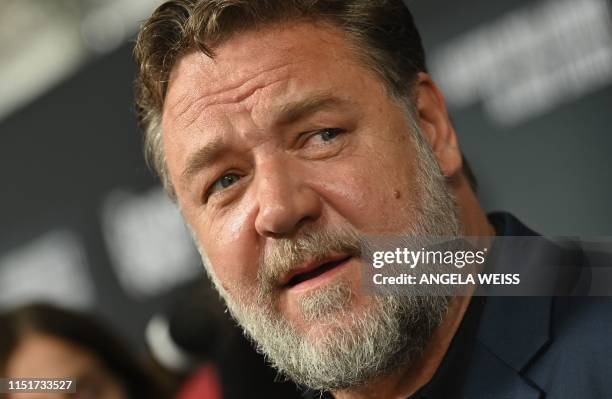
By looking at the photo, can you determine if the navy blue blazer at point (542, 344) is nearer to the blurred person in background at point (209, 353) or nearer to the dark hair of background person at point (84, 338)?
the blurred person in background at point (209, 353)

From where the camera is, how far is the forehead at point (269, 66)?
1.08 m

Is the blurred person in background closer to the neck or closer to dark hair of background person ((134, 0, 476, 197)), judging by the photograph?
the neck

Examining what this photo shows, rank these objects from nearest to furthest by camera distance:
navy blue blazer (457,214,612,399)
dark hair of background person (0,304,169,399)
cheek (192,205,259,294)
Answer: navy blue blazer (457,214,612,399)
cheek (192,205,259,294)
dark hair of background person (0,304,169,399)

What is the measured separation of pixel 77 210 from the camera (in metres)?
2.23

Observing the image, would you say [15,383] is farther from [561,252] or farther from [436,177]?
[561,252]

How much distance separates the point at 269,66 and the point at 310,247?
254 millimetres

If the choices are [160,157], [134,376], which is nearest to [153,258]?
[134,376]

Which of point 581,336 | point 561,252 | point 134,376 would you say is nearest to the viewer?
point 581,336

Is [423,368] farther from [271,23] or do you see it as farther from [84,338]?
[84,338]

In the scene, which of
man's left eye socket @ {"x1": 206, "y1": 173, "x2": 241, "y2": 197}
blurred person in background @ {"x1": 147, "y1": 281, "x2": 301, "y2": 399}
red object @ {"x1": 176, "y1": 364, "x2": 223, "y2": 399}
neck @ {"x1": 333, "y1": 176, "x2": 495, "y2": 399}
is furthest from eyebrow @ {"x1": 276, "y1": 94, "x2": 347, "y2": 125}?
red object @ {"x1": 176, "y1": 364, "x2": 223, "y2": 399}

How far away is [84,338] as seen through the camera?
175cm

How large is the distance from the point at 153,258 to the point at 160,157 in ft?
2.99

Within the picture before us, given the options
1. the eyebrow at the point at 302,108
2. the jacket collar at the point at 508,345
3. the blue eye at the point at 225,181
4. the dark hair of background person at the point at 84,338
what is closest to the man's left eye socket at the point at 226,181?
the blue eye at the point at 225,181

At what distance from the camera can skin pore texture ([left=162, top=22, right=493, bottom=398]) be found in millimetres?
1012
